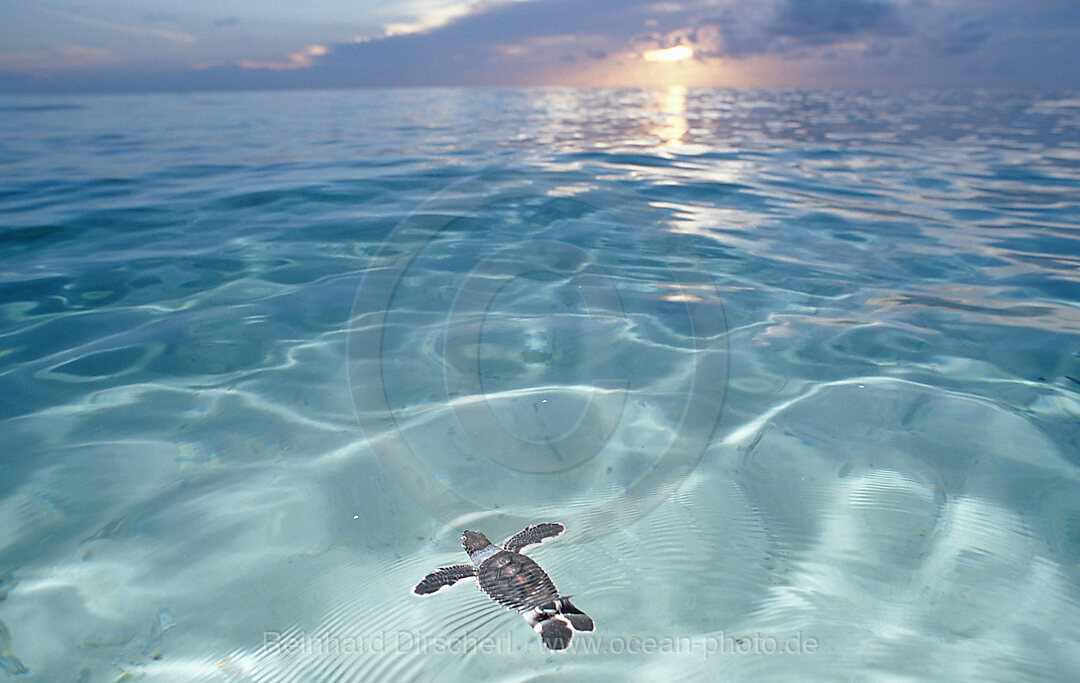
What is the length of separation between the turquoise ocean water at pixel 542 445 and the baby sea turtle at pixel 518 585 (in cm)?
5

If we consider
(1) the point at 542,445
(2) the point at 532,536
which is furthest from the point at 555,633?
(1) the point at 542,445

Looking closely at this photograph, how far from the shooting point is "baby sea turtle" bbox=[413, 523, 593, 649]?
80.3 inches

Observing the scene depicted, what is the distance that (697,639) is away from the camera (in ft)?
6.66

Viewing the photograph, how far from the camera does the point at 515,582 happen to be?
7.16 ft

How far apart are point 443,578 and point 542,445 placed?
105cm

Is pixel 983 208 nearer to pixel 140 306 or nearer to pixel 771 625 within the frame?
pixel 771 625

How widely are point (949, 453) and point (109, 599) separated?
389 cm

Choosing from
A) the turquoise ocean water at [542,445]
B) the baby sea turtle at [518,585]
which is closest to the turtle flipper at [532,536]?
the baby sea turtle at [518,585]

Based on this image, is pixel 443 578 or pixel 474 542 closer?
pixel 443 578

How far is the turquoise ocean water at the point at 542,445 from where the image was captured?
81.4 inches

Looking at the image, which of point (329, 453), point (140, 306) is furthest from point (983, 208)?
point (140, 306)

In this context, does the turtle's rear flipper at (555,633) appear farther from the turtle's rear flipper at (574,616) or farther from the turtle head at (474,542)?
the turtle head at (474,542)

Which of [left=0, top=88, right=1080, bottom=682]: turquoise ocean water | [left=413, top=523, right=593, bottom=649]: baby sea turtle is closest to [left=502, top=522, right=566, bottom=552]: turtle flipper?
[left=413, top=523, right=593, bottom=649]: baby sea turtle

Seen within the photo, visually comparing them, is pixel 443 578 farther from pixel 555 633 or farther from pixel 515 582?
pixel 555 633
